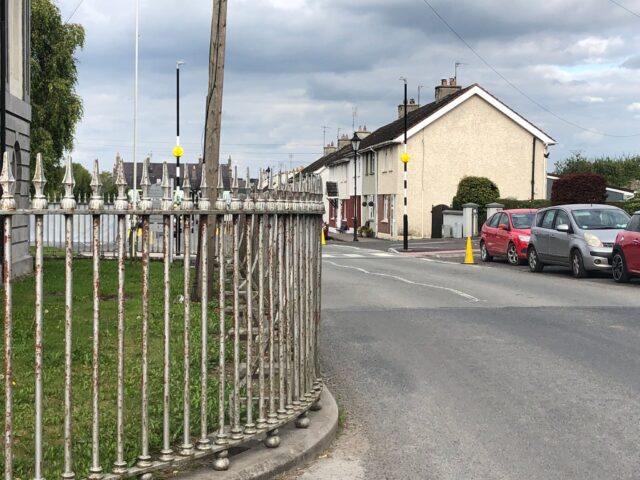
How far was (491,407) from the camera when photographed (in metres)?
6.88

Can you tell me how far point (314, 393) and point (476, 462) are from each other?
131 centimetres

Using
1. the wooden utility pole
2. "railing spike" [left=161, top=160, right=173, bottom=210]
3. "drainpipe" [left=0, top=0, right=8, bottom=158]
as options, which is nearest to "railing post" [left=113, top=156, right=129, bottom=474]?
"railing spike" [left=161, top=160, right=173, bottom=210]

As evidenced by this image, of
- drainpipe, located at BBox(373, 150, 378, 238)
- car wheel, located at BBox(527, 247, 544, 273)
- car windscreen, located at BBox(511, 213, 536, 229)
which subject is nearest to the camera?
car wheel, located at BBox(527, 247, 544, 273)

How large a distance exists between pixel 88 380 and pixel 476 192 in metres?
39.7

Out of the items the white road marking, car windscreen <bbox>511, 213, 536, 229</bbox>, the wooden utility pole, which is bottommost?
the white road marking

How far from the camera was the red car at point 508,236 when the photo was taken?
23.7 metres

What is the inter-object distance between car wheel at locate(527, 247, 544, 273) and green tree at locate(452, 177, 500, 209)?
77.6 ft

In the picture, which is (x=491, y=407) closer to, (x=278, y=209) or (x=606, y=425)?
(x=606, y=425)

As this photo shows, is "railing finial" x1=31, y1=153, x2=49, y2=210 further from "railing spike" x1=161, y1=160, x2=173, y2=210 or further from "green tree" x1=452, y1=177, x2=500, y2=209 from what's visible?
"green tree" x1=452, y1=177, x2=500, y2=209

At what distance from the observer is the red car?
2372cm

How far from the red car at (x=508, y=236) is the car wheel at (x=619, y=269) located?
Result: 518 centimetres

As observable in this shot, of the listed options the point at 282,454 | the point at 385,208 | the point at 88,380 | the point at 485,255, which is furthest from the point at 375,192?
the point at 282,454

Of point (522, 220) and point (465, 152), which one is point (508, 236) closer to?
point (522, 220)

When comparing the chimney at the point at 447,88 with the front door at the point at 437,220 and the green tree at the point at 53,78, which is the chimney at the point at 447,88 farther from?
the green tree at the point at 53,78
